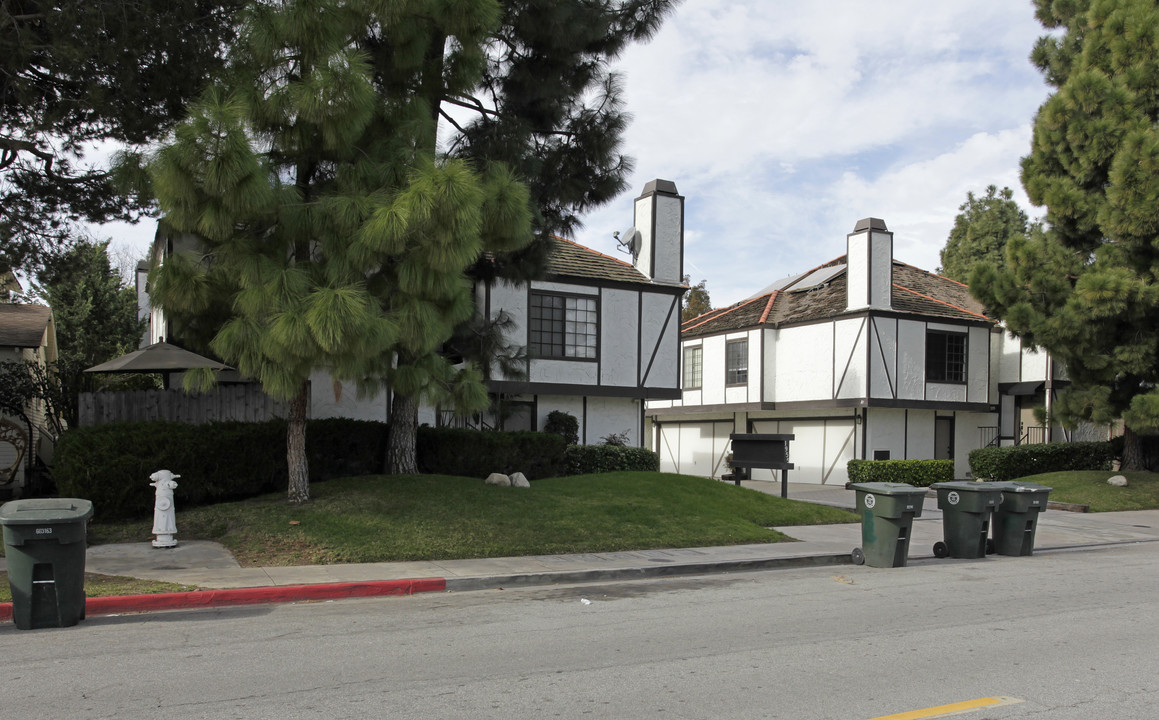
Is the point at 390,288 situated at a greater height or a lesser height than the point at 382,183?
lesser

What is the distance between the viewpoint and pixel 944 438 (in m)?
29.5

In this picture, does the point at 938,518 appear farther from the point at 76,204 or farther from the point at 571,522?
the point at 76,204

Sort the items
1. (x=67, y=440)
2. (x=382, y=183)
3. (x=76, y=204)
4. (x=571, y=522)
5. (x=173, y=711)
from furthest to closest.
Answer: (x=76, y=204) → (x=571, y=522) → (x=67, y=440) → (x=382, y=183) → (x=173, y=711)

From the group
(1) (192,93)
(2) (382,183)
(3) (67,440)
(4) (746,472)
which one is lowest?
(4) (746,472)

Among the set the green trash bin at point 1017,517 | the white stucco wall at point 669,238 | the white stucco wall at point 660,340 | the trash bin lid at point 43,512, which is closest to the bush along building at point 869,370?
the white stucco wall at point 669,238

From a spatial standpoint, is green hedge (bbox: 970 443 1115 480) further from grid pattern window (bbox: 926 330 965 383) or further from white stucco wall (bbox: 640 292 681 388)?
white stucco wall (bbox: 640 292 681 388)

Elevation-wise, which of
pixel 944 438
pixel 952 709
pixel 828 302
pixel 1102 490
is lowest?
pixel 1102 490

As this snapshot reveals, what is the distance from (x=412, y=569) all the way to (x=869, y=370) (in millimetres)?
19494

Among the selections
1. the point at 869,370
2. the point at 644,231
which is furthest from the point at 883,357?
the point at 644,231

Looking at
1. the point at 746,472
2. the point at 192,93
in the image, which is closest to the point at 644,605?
the point at 192,93

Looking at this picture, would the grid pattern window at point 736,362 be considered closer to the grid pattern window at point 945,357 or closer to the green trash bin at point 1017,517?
the grid pattern window at point 945,357

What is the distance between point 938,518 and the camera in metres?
18.8

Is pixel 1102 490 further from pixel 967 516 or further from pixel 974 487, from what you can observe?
pixel 967 516

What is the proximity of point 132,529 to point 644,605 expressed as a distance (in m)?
7.56
